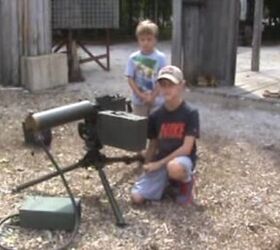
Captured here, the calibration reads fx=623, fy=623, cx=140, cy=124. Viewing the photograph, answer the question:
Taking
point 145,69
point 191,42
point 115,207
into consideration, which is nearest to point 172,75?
point 115,207

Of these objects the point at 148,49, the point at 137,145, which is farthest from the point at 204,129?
the point at 137,145

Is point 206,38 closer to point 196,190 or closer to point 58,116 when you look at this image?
point 196,190

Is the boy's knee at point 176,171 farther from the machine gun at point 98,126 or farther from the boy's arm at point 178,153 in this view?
the machine gun at point 98,126

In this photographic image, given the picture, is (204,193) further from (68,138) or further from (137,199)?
(68,138)

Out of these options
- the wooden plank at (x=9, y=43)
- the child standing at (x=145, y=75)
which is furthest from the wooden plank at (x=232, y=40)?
the child standing at (x=145, y=75)

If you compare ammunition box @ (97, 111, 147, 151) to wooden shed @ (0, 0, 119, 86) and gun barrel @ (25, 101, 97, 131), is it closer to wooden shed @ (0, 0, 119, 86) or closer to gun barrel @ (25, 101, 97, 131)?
gun barrel @ (25, 101, 97, 131)

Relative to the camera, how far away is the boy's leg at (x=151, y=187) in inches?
140

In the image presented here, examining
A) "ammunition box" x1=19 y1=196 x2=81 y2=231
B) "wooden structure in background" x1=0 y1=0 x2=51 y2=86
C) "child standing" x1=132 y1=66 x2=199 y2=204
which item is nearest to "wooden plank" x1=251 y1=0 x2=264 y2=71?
"wooden structure in background" x1=0 y1=0 x2=51 y2=86

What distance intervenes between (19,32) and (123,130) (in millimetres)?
4072

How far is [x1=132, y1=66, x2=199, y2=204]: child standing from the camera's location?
3.45 metres

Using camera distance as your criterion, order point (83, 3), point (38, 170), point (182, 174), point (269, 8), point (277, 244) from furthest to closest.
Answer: point (269, 8)
point (83, 3)
point (38, 170)
point (182, 174)
point (277, 244)

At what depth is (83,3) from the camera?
7824 millimetres

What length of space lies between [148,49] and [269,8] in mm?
13311

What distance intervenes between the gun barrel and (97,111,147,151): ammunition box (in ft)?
0.31
